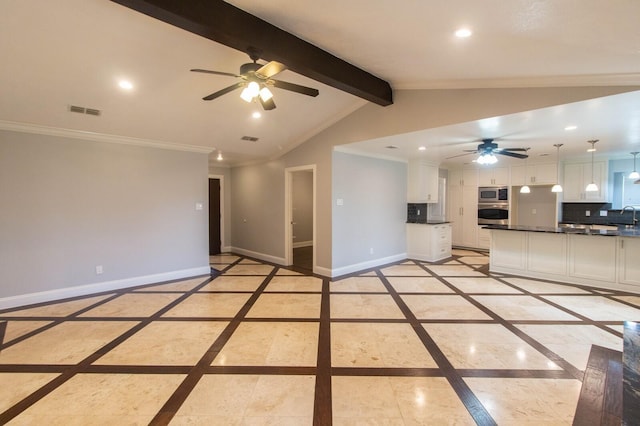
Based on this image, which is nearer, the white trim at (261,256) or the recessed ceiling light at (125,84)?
the recessed ceiling light at (125,84)

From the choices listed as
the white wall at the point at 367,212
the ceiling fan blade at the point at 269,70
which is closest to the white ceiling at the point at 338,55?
the ceiling fan blade at the point at 269,70

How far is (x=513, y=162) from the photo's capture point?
711 cm

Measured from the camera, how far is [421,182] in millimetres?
6672

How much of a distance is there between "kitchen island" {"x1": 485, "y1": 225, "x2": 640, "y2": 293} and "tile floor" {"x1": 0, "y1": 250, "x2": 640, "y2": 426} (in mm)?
464

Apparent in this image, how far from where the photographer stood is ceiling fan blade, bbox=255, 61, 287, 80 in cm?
243

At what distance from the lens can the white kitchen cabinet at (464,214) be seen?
26.2ft

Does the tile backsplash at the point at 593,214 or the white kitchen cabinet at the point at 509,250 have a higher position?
the tile backsplash at the point at 593,214

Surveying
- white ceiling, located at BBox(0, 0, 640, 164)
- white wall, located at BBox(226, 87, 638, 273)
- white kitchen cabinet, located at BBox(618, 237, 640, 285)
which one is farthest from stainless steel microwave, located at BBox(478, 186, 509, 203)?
white wall, located at BBox(226, 87, 638, 273)

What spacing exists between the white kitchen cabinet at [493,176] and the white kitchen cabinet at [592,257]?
9.73 ft

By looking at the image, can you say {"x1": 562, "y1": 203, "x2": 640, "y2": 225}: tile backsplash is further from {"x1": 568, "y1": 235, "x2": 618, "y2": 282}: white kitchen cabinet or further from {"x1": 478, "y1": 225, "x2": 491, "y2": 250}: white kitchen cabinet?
{"x1": 568, "y1": 235, "x2": 618, "y2": 282}: white kitchen cabinet

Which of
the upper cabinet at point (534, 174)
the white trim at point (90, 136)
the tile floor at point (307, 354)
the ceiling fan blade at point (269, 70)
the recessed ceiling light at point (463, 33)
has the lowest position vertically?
the tile floor at point (307, 354)

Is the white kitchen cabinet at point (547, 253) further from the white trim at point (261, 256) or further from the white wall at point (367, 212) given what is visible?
the white trim at point (261, 256)

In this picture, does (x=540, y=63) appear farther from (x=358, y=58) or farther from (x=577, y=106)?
(x=358, y=58)

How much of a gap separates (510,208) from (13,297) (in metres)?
9.82
